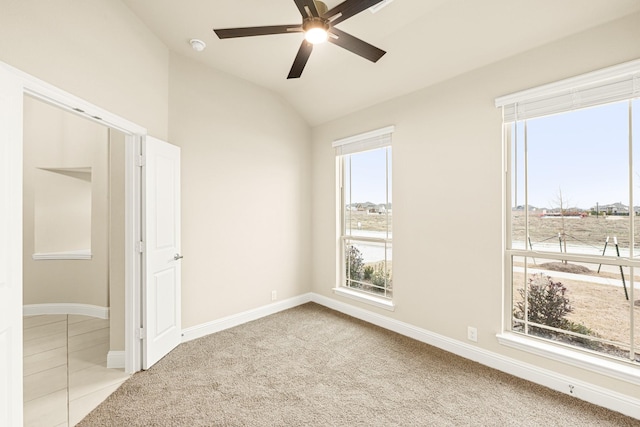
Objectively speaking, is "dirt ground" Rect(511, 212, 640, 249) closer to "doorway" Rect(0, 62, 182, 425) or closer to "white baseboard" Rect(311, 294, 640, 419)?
"white baseboard" Rect(311, 294, 640, 419)

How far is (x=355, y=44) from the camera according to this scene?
2.02 meters

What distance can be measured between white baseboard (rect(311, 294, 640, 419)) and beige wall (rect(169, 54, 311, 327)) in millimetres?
1558

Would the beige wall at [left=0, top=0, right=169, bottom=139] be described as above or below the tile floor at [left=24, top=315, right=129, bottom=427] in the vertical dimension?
above

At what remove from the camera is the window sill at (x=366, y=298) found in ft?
11.4

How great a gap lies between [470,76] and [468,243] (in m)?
1.63

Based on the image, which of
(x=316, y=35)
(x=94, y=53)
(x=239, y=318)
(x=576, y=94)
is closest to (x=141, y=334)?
(x=239, y=318)

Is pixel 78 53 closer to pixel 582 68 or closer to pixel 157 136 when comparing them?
pixel 157 136

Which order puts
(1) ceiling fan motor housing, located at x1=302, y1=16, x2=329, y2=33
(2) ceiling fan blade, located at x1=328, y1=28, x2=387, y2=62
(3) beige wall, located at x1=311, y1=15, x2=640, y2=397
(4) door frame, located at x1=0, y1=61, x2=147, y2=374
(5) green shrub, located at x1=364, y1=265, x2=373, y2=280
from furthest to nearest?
1. (5) green shrub, located at x1=364, y1=265, x2=373, y2=280
2. (4) door frame, located at x1=0, y1=61, x2=147, y2=374
3. (3) beige wall, located at x1=311, y1=15, x2=640, y2=397
4. (2) ceiling fan blade, located at x1=328, y1=28, x2=387, y2=62
5. (1) ceiling fan motor housing, located at x1=302, y1=16, x2=329, y2=33

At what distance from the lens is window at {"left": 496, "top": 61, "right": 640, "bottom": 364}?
2.05 meters

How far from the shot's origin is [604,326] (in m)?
2.18

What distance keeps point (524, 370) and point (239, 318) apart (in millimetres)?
3034

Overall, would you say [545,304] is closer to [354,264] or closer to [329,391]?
[329,391]

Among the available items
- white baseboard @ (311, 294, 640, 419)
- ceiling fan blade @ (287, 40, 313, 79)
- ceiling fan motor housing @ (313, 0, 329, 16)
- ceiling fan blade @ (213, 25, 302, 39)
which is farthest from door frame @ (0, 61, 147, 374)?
white baseboard @ (311, 294, 640, 419)

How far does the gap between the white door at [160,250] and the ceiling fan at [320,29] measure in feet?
4.57
